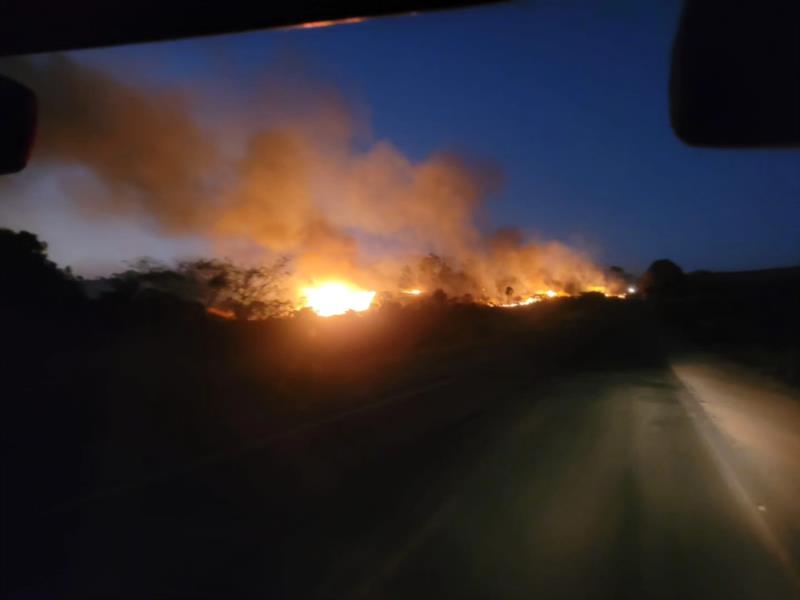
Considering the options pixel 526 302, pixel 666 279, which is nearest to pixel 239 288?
pixel 526 302

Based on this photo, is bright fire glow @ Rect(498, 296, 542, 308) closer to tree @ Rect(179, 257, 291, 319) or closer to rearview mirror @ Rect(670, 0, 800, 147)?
tree @ Rect(179, 257, 291, 319)

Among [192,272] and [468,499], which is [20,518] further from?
[192,272]

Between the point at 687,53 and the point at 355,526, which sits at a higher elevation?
the point at 687,53

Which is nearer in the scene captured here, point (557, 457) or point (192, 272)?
point (557, 457)

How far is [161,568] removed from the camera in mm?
7570

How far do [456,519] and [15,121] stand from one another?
5915 millimetres

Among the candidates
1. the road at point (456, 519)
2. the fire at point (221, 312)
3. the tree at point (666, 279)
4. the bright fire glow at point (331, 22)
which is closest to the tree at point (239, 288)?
the fire at point (221, 312)

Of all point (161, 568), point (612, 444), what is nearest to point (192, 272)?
point (612, 444)

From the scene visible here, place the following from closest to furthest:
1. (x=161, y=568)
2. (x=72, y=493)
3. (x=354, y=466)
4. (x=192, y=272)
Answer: (x=161, y=568)
(x=72, y=493)
(x=354, y=466)
(x=192, y=272)

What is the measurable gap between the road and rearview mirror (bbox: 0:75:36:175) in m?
3.34

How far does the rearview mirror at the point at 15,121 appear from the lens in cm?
503

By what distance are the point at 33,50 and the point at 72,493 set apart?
4.99 metres

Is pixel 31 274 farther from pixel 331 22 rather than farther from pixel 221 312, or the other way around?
pixel 331 22

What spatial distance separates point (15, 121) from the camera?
512cm
